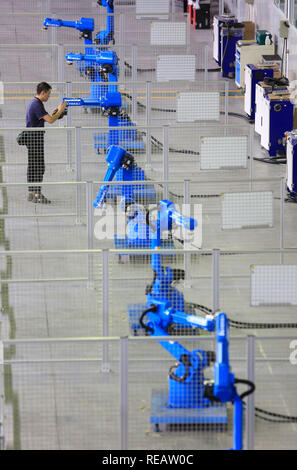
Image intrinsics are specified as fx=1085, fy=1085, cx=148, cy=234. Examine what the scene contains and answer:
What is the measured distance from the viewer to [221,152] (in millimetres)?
15648

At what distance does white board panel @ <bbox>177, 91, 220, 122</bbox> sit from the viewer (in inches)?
715

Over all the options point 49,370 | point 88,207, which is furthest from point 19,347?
point 88,207

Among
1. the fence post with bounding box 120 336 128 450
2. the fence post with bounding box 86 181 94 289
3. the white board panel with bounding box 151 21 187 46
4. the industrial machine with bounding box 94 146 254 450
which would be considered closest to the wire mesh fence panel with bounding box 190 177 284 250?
the fence post with bounding box 86 181 94 289

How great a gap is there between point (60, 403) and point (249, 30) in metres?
15.8

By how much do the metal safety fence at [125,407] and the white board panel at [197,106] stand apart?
7583mm

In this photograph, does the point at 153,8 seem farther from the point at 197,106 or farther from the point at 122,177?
the point at 122,177

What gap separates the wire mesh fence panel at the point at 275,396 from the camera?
10.1m

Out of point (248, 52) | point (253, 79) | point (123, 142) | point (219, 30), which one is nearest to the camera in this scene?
point (123, 142)

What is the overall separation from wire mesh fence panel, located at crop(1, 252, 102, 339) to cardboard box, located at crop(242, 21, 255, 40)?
12.0 m

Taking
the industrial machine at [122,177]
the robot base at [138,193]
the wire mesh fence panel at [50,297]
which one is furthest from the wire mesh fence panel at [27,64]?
the wire mesh fence panel at [50,297]

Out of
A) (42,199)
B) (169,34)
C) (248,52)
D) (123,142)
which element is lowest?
(42,199)

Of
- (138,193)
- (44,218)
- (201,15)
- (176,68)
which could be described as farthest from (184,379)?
(201,15)

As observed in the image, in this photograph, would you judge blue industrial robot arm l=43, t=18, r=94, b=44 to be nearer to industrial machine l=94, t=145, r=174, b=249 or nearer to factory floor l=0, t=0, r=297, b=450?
factory floor l=0, t=0, r=297, b=450
